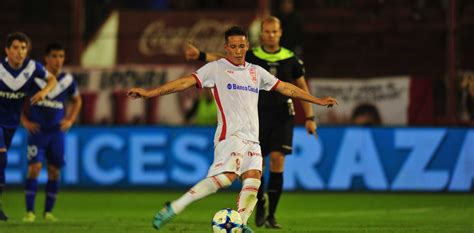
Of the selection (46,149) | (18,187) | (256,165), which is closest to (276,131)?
(256,165)

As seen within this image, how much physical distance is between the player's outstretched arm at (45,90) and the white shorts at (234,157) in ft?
11.2

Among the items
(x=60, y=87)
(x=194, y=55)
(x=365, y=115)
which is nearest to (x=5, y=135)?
(x=60, y=87)

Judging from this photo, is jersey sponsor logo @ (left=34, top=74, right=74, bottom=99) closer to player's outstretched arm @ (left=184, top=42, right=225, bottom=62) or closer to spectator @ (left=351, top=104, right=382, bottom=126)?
player's outstretched arm @ (left=184, top=42, right=225, bottom=62)

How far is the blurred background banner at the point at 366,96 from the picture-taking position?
1825 centimetres

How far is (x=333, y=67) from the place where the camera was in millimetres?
19578

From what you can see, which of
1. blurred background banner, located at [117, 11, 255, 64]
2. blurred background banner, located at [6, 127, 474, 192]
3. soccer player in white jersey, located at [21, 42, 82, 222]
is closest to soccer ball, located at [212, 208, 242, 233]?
soccer player in white jersey, located at [21, 42, 82, 222]

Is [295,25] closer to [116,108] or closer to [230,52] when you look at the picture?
[116,108]

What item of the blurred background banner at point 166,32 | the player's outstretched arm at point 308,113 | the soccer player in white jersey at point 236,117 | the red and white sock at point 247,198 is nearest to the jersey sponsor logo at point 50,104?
the player's outstretched arm at point 308,113

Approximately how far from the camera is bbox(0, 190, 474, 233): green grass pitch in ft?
37.6

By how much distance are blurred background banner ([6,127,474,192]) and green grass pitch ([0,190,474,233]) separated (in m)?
0.22

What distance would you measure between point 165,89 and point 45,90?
351 centimetres

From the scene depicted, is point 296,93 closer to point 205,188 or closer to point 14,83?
point 205,188

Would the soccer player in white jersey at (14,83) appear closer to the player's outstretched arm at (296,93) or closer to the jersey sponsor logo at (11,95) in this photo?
the jersey sponsor logo at (11,95)

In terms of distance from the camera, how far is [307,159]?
57.7 feet
